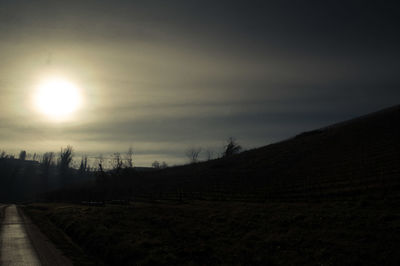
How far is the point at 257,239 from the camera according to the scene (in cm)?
2103

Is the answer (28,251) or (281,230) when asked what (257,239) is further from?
(28,251)

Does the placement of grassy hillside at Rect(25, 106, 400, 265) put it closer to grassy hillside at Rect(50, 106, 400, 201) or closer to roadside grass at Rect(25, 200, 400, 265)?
roadside grass at Rect(25, 200, 400, 265)

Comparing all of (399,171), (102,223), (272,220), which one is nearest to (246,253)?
(272,220)

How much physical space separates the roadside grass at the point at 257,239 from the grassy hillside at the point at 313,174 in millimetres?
11658

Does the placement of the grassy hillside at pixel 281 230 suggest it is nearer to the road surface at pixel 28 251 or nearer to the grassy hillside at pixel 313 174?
the grassy hillside at pixel 313 174

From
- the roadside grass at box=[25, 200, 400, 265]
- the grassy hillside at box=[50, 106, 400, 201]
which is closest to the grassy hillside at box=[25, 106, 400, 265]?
the roadside grass at box=[25, 200, 400, 265]

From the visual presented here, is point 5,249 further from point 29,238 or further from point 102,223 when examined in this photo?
point 102,223

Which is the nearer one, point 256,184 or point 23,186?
point 256,184

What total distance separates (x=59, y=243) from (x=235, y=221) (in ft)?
48.9

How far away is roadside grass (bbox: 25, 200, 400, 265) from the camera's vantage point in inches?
632

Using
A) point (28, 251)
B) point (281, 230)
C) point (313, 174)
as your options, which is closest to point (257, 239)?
point (281, 230)

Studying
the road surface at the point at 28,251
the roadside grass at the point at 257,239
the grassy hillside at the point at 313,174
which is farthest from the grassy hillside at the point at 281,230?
the road surface at the point at 28,251

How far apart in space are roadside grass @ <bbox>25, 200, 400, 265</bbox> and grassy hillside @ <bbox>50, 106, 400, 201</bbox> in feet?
38.2

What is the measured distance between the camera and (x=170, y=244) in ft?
69.1
